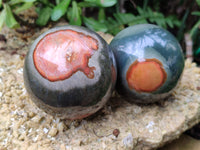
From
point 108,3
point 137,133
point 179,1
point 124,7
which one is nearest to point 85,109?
point 137,133

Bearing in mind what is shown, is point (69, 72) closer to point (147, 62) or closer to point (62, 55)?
point (62, 55)

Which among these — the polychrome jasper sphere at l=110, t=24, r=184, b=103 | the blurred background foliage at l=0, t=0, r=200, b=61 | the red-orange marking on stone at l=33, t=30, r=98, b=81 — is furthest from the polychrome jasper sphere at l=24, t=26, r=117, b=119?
the blurred background foliage at l=0, t=0, r=200, b=61

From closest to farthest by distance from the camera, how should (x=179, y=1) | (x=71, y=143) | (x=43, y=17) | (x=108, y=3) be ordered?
(x=71, y=143), (x=108, y=3), (x=43, y=17), (x=179, y=1)

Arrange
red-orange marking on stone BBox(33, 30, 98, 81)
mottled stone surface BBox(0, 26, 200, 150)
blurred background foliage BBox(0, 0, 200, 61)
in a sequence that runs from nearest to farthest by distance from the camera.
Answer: red-orange marking on stone BBox(33, 30, 98, 81) < mottled stone surface BBox(0, 26, 200, 150) < blurred background foliage BBox(0, 0, 200, 61)

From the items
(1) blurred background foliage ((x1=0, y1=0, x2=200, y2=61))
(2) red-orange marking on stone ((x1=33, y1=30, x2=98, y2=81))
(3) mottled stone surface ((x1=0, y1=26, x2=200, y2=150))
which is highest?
(2) red-orange marking on stone ((x1=33, y1=30, x2=98, y2=81))

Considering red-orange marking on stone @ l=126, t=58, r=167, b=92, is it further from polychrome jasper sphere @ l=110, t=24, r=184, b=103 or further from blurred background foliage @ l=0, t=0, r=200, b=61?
blurred background foliage @ l=0, t=0, r=200, b=61

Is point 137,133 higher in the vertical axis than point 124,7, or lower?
lower

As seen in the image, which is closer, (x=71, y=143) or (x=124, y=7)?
(x=71, y=143)

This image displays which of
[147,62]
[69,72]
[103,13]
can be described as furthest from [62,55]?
[103,13]

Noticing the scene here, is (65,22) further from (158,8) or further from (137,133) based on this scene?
(137,133)
